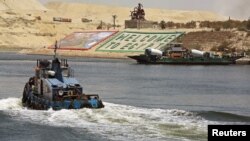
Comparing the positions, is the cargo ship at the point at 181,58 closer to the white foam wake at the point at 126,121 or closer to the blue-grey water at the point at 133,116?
the blue-grey water at the point at 133,116

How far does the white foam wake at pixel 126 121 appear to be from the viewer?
4253 cm

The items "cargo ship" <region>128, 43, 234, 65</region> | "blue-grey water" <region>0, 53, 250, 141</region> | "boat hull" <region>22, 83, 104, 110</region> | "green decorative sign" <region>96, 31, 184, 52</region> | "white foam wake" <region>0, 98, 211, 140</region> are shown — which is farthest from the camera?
"green decorative sign" <region>96, 31, 184, 52</region>

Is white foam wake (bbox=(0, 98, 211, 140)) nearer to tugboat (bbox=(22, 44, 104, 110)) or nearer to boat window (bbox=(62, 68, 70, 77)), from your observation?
tugboat (bbox=(22, 44, 104, 110))

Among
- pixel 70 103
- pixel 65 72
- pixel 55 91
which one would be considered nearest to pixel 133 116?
pixel 70 103

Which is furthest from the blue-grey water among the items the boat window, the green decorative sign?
the green decorative sign

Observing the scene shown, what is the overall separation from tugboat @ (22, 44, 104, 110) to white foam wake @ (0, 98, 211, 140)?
2.58 ft

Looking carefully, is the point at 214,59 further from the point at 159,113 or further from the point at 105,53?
the point at 159,113

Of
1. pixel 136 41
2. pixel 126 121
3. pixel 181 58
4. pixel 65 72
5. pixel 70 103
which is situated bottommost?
pixel 126 121

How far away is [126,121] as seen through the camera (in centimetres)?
4719

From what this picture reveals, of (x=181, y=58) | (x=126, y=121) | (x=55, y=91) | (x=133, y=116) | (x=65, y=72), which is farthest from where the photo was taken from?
(x=181, y=58)

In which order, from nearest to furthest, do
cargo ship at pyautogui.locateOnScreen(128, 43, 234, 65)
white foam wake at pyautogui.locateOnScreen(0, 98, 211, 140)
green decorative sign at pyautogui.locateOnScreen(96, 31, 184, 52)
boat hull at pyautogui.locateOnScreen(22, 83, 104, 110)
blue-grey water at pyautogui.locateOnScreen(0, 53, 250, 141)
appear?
white foam wake at pyautogui.locateOnScreen(0, 98, 211, 140)
blue-grey water at pyautogui.locateOnScreen(0, 53, 250, 141)
boat hull at pyautogui.locateOnScreen(22, 83, 104, 110)
cargo ship at pyautogui.locateOnScreen(128, 43, 234, 65)
green decorative sign at pyautogui.locateOnScreen(96, 31, 184, 52)

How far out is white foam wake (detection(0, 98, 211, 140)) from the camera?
140 ft

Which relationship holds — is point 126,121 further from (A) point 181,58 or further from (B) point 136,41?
(B) point 136,41

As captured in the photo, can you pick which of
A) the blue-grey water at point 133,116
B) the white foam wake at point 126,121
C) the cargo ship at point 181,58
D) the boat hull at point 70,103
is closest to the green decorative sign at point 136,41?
the cargo ship at point 181,58
